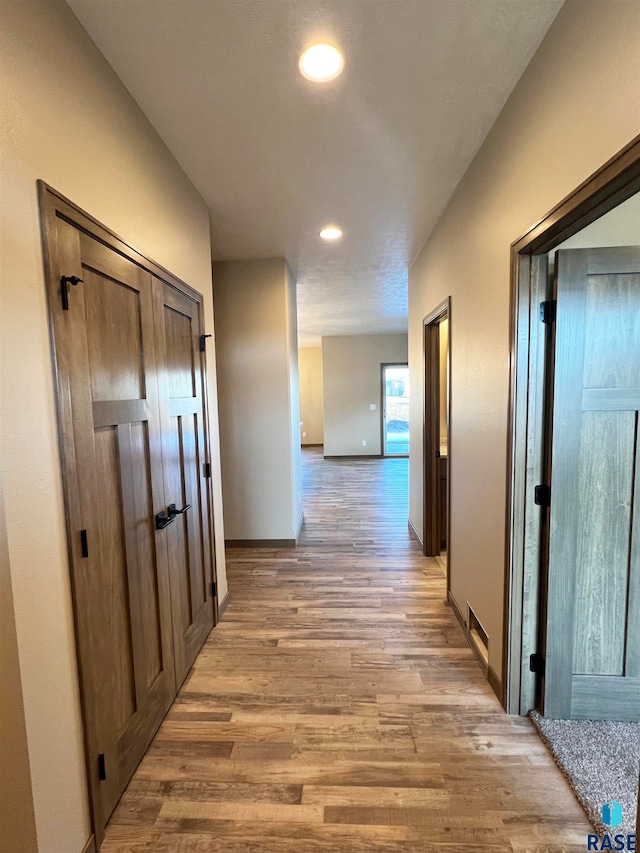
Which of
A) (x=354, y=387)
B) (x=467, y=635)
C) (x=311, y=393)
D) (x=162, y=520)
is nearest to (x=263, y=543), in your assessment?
(x=467, y=635)

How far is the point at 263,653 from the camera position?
238 centimetres

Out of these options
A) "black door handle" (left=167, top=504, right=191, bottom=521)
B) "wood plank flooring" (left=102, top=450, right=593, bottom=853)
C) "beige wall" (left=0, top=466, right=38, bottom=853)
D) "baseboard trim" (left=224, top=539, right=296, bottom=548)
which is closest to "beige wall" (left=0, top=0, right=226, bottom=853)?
"beige wall" (left=0, top=466, right=38, bottom=853)

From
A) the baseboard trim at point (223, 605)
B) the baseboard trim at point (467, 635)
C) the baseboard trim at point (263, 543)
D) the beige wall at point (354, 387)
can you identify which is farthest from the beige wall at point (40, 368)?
the beige wall at point (354, 387)

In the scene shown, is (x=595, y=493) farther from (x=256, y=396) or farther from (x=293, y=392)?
(x=293, y=392)

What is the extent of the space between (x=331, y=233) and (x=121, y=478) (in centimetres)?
250

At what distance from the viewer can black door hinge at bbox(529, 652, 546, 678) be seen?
182 cm

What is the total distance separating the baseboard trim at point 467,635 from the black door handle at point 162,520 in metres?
1.85

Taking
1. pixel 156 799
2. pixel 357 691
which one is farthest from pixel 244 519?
pixel 156 799

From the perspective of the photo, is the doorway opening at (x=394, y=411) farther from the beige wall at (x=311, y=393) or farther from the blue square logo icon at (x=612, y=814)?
the blue square logo icon at (x=612, y=814)

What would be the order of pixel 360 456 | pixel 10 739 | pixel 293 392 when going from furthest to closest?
1. pixel 360 456
2. pixel 293 392
3. pixel 10 739

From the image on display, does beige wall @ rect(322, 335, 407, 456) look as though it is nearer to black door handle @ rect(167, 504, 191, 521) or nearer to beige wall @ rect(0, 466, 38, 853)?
black door handle @ rect(167, 504, 191, 521)

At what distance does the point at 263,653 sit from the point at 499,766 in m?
1.32

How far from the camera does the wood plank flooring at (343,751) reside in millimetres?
1381

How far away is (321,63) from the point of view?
149 centimetres
